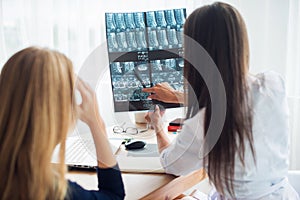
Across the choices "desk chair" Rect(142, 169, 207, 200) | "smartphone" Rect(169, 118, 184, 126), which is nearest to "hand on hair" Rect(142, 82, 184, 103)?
"smartphone" Rect(169, 118, 184, 126)

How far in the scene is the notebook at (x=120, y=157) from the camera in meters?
1.31

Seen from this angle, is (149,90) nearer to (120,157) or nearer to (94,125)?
(120,157)

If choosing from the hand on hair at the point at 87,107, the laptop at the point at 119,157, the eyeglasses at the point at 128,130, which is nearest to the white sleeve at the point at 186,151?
the laptop at the point at 119,157

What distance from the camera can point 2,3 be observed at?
6.92ft

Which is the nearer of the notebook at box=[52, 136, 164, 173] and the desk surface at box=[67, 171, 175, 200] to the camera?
the desk surface at box=[67, 171, 175, 200]

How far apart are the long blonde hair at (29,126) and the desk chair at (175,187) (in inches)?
14.2

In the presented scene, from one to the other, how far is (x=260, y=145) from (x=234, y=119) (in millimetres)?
113

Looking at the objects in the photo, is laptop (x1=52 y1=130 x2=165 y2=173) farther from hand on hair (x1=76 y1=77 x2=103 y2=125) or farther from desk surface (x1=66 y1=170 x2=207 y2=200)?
hand on hair (x1=76 y1=77 x2=103 y2=125)

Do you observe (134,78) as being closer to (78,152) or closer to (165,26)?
(165,26)

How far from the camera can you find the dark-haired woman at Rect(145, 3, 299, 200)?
106 cm

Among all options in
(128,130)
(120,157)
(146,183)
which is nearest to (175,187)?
(146,183)

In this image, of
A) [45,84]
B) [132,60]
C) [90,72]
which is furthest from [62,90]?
[90,72]

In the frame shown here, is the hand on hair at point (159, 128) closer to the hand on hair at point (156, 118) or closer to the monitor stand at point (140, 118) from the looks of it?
the hand on hair at point (156, 118)

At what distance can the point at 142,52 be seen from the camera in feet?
4.92
